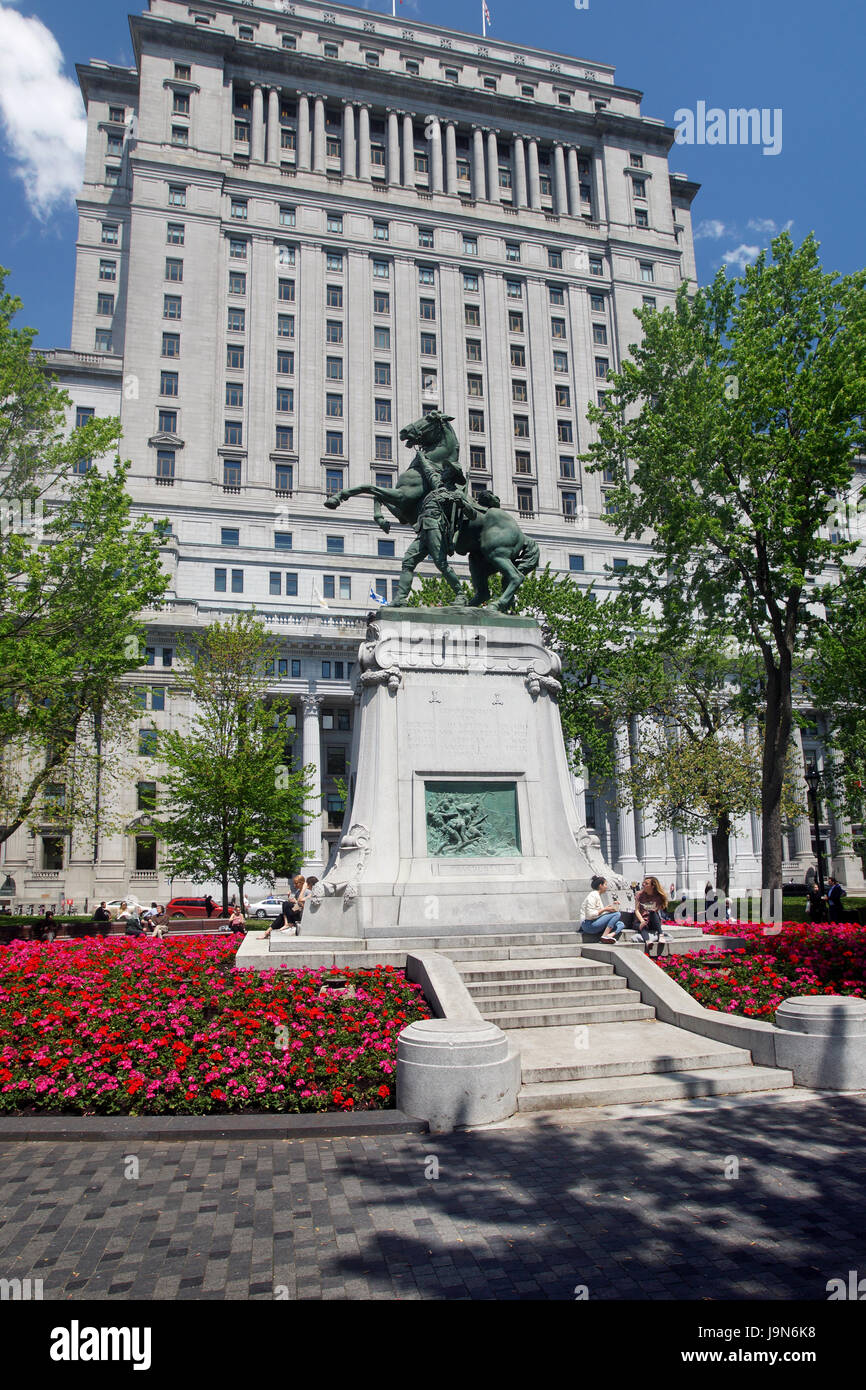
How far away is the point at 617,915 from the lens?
464 inches

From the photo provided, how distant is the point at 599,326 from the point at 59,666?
7399 centimetres

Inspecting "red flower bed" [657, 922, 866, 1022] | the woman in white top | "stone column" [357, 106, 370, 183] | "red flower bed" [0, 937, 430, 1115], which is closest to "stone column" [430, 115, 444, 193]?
"stone column" [357, 106, 370, 183]

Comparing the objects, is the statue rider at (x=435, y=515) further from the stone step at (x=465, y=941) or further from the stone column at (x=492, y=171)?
the stone column at (x=492, y=171)

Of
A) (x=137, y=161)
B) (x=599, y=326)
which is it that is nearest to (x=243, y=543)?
(x=137, y=161)

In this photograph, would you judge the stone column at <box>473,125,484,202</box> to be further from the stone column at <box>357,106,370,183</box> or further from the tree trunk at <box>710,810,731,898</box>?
the tree trunk at <box>710,810,731,898</box>

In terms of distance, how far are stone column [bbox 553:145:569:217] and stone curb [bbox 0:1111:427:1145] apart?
94141 millimetres

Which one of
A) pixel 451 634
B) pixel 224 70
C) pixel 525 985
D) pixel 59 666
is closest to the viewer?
pixel 525 985

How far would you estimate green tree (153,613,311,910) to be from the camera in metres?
31.5

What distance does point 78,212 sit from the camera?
80875mm

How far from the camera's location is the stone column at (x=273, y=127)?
7644cm

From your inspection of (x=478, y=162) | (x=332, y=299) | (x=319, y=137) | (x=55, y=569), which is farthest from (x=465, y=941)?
(x=478, y=162)

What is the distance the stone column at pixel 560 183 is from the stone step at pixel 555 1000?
299 ft

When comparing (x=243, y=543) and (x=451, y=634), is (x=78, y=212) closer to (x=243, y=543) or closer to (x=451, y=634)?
(x=243, y=543)

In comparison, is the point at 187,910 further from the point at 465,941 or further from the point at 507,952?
the point at 507,952
